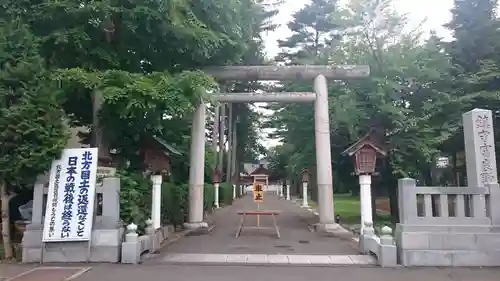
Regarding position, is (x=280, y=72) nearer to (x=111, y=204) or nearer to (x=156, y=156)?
(x=156, y=156)

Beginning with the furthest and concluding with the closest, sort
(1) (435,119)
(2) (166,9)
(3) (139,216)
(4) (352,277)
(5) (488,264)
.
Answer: (1) (435,119) < (2) (166,9) < (3) (139,216) < (5) (488,264) < (4) (352,277)

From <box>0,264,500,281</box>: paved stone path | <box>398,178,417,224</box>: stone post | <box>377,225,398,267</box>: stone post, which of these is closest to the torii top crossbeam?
<box>398,178,417,224</box>: stone post

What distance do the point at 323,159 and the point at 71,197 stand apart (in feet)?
30.2

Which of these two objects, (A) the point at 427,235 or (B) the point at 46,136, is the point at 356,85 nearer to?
(A) the point at 427,235

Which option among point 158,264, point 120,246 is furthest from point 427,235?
point 120,246

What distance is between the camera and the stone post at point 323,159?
643 inches

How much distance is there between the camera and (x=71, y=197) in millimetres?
9883

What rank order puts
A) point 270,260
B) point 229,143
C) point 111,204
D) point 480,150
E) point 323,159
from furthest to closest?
point 229,143, point 323,159, point 480,150, point 270,260, point 111,204

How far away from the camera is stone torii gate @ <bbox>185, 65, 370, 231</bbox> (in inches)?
645

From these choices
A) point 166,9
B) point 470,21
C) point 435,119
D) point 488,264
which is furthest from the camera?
point 470,21

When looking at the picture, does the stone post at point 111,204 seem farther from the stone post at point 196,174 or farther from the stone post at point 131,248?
the stone post at point 196,174

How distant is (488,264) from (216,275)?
216 inches

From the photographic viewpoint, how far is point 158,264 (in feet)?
31.8

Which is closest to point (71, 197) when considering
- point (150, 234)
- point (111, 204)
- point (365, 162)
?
point (111, 204)
